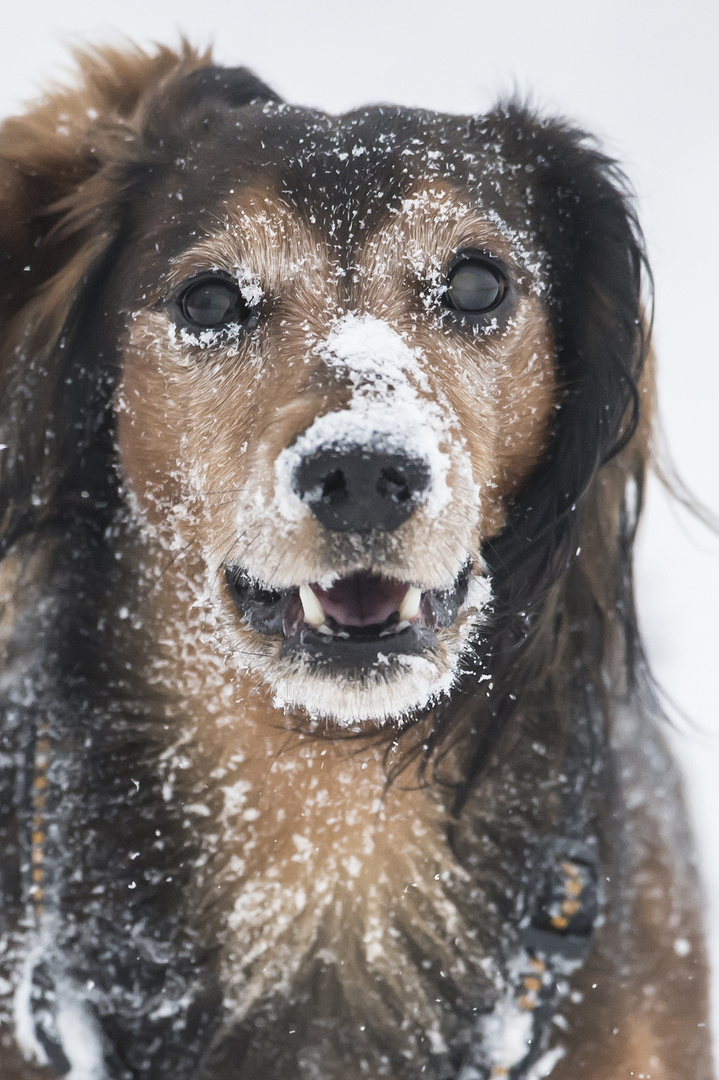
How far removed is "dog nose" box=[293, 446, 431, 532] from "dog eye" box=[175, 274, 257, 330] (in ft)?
1.40

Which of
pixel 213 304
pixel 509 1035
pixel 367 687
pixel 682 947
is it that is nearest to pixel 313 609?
pixel 367 687

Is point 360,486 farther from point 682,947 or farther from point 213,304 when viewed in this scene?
point 682,947

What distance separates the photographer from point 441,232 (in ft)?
5.82

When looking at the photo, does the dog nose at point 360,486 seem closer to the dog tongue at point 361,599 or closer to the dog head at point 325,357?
the dog head at point 325,357

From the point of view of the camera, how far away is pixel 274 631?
64.9 inches

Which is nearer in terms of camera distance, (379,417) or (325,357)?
(379,417)

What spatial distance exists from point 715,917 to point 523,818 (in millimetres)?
624

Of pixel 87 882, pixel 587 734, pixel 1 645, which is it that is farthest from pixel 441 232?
pixel 87 882

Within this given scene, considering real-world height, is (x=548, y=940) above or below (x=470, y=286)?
below

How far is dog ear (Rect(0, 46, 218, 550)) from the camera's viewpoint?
190 centimetres

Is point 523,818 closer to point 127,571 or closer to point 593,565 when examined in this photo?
point 593,565

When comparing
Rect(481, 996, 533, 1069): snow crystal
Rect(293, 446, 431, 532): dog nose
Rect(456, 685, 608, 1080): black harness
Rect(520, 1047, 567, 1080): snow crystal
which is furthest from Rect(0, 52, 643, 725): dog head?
Rect(520, 1047, 567, 1080): snow crystal

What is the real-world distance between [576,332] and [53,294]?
3.16 ft

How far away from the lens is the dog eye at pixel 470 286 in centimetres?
179
